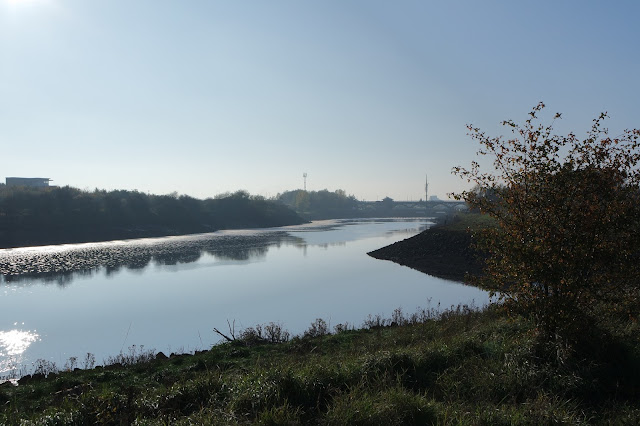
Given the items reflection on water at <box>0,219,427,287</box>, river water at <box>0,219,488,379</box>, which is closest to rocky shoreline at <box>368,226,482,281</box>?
river water at <box>0,219,488,379</box>

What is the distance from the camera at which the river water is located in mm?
19297

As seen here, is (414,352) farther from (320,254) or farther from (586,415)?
(320,254)

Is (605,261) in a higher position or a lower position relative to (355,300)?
higher

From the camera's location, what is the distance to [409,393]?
670cm

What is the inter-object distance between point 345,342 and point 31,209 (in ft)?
270

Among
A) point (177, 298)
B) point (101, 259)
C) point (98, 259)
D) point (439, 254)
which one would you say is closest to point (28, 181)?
point (98, 259)

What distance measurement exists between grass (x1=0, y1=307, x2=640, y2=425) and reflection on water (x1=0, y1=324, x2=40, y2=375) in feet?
24.4

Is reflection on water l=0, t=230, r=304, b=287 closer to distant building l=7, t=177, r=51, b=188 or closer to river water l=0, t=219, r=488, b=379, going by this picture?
river water l=0, t=219, r=488, b=379

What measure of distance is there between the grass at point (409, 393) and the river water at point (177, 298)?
9.87 metres

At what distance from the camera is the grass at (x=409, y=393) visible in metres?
6.05

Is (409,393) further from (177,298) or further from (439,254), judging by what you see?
(439,254)

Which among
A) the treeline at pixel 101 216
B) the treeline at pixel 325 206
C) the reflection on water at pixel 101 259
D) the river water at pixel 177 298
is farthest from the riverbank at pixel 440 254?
the treeline at pixel 325 206

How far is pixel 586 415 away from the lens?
655cm

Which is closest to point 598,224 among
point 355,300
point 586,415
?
point 586,415
